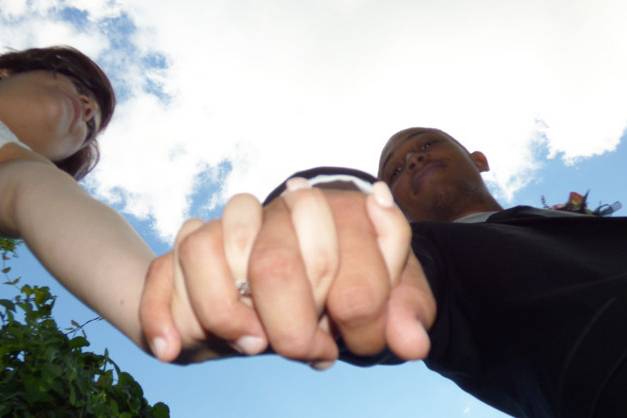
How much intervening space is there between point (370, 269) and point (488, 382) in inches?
38.7

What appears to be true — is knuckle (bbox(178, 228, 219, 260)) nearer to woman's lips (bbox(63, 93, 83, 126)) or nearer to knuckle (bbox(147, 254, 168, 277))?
knuckle (bbox(147, 254, 168, 277))

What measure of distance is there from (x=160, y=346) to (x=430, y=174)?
2521 millimetres

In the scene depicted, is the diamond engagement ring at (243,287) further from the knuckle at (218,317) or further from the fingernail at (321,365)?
the fingernail at (321,365)

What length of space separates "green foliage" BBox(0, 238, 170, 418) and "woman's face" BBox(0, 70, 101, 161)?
552mm

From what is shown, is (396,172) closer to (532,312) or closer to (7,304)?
(532,312)

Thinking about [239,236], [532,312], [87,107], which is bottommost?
[532,312]

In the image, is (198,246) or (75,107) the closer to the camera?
(198,246)

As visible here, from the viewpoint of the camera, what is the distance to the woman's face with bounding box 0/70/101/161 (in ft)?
4.79

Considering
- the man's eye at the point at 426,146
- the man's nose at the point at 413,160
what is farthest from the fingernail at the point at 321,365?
the man's eye at the point at 426,146

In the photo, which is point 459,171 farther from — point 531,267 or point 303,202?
point 303,202

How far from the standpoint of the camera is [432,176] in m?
2.94

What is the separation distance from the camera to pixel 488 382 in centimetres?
138

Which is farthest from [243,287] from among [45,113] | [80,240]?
[45,113]

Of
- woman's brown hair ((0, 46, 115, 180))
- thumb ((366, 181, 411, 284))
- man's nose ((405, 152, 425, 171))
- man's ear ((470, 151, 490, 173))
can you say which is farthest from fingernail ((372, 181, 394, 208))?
man's ear ((470, 151, 490, 173))
